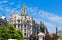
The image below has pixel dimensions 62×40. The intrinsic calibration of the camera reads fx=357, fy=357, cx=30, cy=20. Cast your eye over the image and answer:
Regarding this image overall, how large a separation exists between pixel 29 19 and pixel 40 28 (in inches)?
A: 278

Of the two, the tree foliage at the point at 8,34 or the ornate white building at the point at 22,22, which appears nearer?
the tree foliage at the point at 8,34

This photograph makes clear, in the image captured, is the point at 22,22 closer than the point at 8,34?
No

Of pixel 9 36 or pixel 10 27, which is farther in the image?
pixel 10 27

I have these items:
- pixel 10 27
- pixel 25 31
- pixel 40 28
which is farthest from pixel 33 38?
pixel 10 27

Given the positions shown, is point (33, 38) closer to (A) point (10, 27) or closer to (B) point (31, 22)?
(B) point (31, 22)

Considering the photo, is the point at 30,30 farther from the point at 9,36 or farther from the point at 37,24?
the point at 9,36

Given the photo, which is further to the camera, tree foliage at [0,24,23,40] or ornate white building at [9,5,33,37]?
ornate white building at [9,5,33,37]

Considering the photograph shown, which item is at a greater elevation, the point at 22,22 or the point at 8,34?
the point at 22,22

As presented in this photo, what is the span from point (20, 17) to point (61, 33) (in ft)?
45.9

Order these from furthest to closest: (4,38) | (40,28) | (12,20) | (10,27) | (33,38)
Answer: (40,28)
(12,20)
(33,38)
(10,27)
(4,38)

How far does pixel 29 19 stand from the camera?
114 metres

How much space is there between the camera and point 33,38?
102m

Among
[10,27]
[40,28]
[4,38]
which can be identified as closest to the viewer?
[4,38]

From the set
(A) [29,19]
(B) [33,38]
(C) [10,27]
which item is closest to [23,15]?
(A) [29,19]
